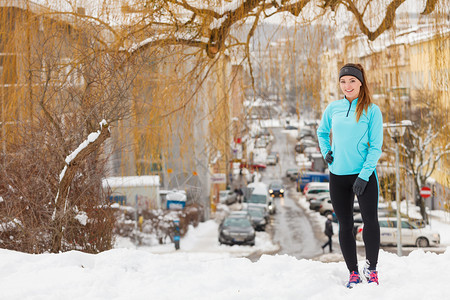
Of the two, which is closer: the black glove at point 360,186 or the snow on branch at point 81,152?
the black glove at point 360,186

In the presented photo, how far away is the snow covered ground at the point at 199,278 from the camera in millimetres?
4070

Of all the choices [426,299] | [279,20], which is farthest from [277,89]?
[426,299]

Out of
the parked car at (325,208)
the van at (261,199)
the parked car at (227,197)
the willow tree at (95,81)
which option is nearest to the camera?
the willow tree at (95,81)

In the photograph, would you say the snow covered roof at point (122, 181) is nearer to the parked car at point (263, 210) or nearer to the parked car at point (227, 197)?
the parked car at point (263, 210)

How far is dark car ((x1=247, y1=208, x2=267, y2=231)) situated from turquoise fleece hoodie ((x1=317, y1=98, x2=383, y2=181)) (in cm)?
2095

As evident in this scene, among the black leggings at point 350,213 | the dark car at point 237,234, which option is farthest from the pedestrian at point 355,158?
the dark car at point 237,234

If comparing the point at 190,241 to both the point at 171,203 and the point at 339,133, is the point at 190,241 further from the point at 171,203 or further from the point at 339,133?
the point at 339,133

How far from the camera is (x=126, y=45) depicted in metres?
6.77

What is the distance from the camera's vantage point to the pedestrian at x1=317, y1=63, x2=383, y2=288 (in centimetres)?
411

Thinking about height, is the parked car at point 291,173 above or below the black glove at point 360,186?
below

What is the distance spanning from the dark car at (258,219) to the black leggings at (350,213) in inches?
815

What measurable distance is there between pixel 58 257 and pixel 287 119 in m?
3.71

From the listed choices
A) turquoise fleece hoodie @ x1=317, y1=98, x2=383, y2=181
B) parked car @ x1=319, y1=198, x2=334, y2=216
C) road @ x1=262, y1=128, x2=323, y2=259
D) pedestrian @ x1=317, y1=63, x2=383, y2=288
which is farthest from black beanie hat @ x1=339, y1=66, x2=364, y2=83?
parked car @ x1=319, y1=198, x2=334, y2=216

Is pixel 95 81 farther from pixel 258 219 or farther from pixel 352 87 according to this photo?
pixel 258 219
